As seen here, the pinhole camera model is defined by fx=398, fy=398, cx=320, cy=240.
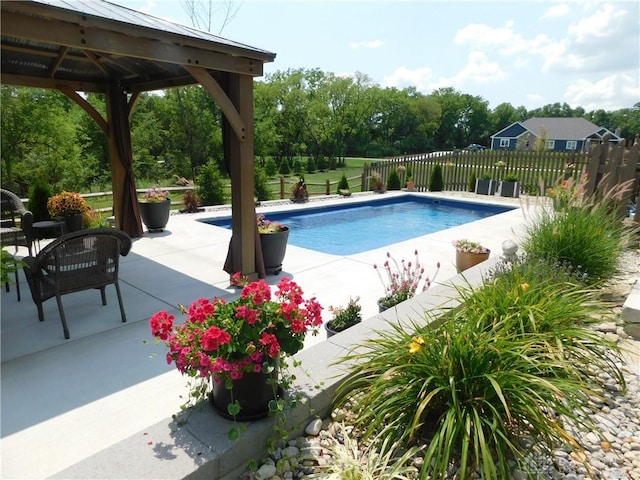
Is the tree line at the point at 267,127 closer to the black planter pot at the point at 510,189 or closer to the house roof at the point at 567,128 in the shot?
the house roof at the point at 567,128

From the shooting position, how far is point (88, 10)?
3086 millimetres

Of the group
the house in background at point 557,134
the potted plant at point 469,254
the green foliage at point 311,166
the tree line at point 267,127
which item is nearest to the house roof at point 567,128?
the house in background at point 557,134

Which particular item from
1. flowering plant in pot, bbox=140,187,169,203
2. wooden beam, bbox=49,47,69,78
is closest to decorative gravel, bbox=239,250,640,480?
wooden beam, bbox=49,47,69,78

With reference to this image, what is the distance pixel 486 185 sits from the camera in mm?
14180

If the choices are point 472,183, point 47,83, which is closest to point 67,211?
point 47,83

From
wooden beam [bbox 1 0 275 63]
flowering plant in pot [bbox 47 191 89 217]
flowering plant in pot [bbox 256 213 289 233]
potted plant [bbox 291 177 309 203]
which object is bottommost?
potted plant [bbox 291 177 309 203]

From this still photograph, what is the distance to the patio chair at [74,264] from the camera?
3.18 m

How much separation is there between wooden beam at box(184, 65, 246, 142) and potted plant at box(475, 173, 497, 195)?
11954 millimetres

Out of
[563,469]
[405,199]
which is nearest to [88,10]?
[563,469]

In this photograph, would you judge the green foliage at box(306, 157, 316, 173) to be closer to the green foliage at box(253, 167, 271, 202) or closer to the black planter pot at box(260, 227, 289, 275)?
the green foliage at box(253, 167, 271, 202)

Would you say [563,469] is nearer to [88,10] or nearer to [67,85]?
[88,10]

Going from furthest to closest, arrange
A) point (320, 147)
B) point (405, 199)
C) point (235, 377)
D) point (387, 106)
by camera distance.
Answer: point (387, 106) → point (320, 147) → point (405, 199) → point (235, 377)

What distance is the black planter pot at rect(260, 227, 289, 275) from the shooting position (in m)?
5.00

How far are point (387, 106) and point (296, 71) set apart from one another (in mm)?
14324
